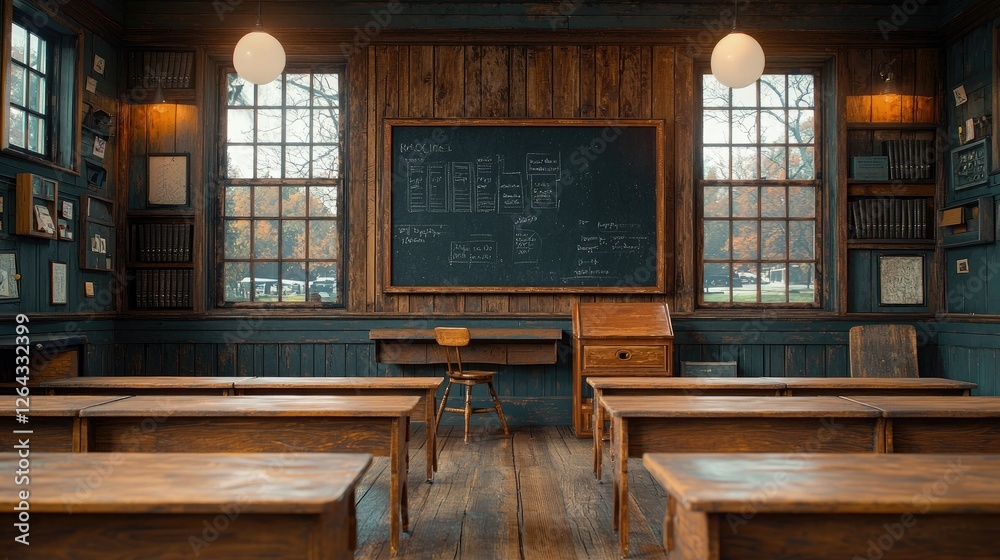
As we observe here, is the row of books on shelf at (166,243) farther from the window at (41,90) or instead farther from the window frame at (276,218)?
the window at (41,90)

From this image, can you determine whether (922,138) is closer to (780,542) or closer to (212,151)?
(780,542)

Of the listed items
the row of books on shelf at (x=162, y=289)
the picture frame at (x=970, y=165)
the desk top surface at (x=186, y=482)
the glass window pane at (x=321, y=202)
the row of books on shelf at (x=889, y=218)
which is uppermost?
the picture frame at (x=970, y=165)

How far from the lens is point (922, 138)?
17.8 ft

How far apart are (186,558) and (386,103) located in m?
4.51

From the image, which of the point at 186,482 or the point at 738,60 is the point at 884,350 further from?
the point at 186,482

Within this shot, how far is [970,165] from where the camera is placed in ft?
16.4

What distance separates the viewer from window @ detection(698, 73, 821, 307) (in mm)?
5551

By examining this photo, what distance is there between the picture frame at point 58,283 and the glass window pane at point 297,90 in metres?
2.13

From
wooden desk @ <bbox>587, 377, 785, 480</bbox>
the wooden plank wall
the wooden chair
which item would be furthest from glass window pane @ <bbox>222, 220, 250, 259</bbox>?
wooden desk @ <bbox>587, 377, 785, 480</bbox>

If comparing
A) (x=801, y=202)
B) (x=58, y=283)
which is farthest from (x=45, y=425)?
(x=801, y=202)

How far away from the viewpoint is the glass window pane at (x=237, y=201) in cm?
552

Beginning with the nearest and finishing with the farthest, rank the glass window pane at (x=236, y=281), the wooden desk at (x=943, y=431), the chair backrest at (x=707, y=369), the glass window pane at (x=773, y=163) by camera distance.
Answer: the wooden desk at (x=943, y=431) < the chair backrest at (x=707, y=369) < the glass window pane at (x=236, y=281) < the glass window pane at (x=773, y=163)

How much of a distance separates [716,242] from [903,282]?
151 cm

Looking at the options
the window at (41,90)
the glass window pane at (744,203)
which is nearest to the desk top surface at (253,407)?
the window at (41,90)
